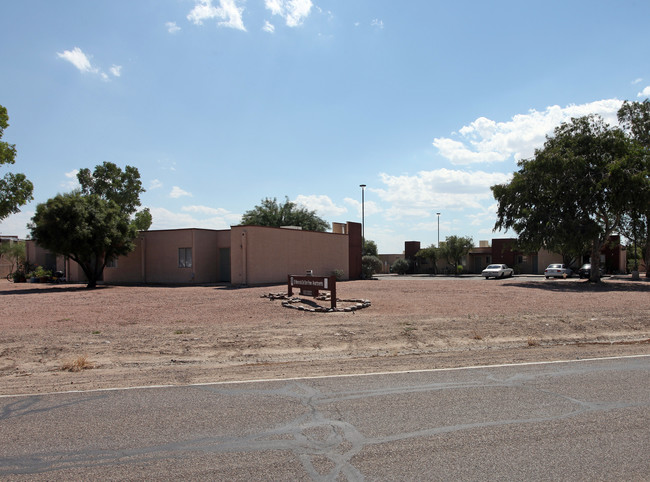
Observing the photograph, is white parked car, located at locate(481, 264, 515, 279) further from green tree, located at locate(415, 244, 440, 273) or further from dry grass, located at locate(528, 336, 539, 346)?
dry grass, located at locate(528, 336, 539, 346)

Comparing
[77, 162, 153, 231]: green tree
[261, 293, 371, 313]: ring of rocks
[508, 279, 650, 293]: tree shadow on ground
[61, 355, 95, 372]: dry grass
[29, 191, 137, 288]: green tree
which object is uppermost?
[77, 162, 153, 231]: green tree

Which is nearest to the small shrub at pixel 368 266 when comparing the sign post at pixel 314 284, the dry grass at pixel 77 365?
the sign post at pixel 314 284

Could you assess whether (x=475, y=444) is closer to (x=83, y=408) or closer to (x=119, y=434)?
(x=119, y=434)

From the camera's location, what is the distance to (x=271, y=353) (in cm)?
1011

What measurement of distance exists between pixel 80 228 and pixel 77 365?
2107cm

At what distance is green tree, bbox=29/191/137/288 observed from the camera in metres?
27.0

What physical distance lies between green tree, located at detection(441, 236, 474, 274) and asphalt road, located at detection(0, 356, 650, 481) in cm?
5223

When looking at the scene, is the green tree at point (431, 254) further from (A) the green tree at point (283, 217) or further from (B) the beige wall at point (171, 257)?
(B) the beige wall at point (171, 257)

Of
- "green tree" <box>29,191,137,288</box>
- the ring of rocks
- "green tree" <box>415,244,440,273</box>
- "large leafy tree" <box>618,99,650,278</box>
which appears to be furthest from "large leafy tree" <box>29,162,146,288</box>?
"green tree" <box>415,244,440,273</box>

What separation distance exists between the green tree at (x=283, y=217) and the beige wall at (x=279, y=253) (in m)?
19.8

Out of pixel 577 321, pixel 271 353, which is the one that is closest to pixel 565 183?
pixel 577 321

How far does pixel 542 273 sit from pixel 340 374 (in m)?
54.1

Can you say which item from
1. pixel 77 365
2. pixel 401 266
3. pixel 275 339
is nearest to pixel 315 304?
pixel 275 339

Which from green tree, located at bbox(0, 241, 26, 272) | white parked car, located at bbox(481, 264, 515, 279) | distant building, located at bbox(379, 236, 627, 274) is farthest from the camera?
distant building, located at bbox(379, 236, 627, 274)
